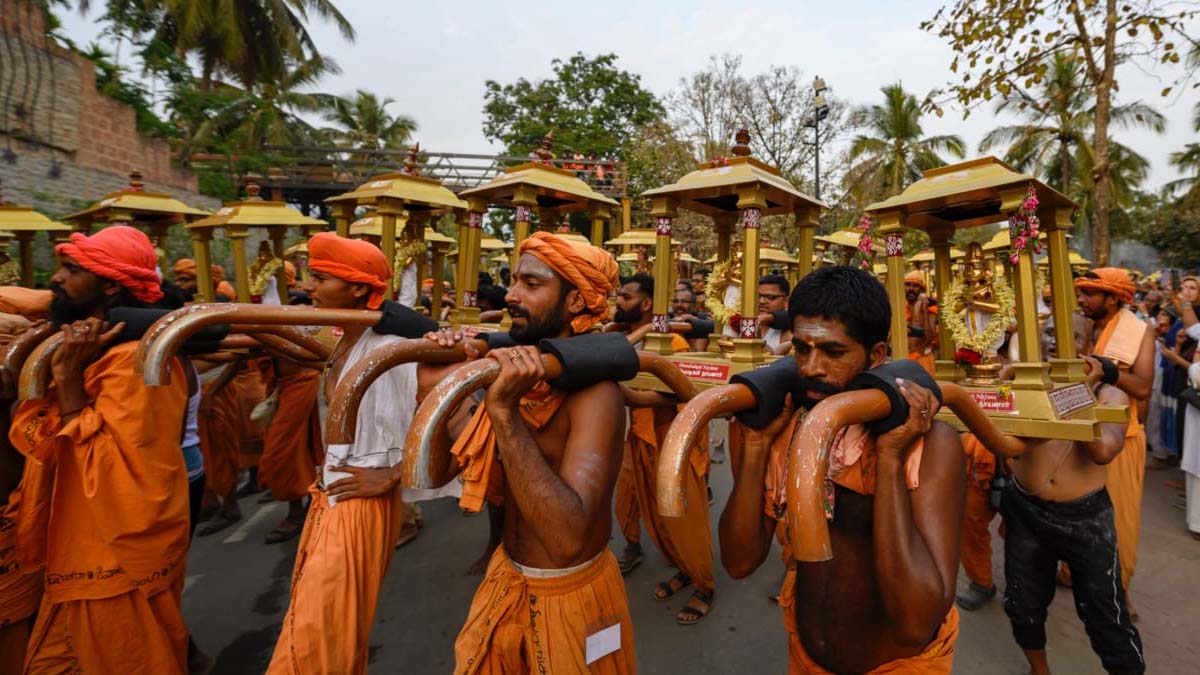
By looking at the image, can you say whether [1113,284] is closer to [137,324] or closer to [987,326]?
[987,326]

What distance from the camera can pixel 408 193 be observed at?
202 inches

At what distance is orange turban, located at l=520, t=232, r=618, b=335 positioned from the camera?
1.92 meters

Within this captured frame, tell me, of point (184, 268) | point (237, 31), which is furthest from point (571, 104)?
point (184, 268)

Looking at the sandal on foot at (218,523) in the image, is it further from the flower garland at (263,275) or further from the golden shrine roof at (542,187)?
the golden shrine roof at (542,187)

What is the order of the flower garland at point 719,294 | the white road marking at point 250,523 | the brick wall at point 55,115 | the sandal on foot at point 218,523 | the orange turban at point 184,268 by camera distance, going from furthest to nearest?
the brick wall at point 55,115 < the orange turban at point 184,268 < the sandal on foot at point 218,523 < the white road marking at point 250,523 < the flower garland at point 719,294

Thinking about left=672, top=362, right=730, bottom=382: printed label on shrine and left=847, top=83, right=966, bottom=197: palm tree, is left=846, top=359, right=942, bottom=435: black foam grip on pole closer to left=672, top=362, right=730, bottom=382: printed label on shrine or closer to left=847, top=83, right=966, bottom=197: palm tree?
left=672, top=362, right=730, bottom=382: printed label on shrine

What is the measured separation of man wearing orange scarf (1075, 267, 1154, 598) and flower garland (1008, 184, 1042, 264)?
0.99 metres

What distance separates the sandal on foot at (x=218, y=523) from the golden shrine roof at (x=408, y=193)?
301 cm

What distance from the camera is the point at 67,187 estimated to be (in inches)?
446

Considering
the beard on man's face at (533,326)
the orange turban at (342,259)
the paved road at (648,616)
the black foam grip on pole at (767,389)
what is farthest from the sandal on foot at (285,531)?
the black foam grip on pole at (767,389)

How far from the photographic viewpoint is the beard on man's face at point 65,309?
2.49m

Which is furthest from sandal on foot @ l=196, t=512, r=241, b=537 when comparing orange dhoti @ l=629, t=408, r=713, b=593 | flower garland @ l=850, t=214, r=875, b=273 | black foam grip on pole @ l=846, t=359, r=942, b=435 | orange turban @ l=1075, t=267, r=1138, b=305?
orange turban @ l=1075, t=267, r=1138, b=305

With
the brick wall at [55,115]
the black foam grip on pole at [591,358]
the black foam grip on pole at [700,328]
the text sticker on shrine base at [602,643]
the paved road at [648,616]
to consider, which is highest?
the brick wall at [55,115]

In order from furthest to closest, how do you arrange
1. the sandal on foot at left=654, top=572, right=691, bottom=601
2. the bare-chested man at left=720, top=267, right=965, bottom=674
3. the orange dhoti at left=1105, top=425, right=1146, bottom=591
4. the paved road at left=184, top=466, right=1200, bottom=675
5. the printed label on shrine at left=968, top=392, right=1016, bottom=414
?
the sandal on foot at left=654, top=572, right=691, bottom=601
the orange dhoti at left=1105, top=425, right=1146, bottom=591
the paved road at left=184, top=466, right=1200, bottom=675
the printed label on shrine at left=968, top=392, right=1016, bottom=414
the bare-chested man at left=720, top=267, right=965, bottom=674
